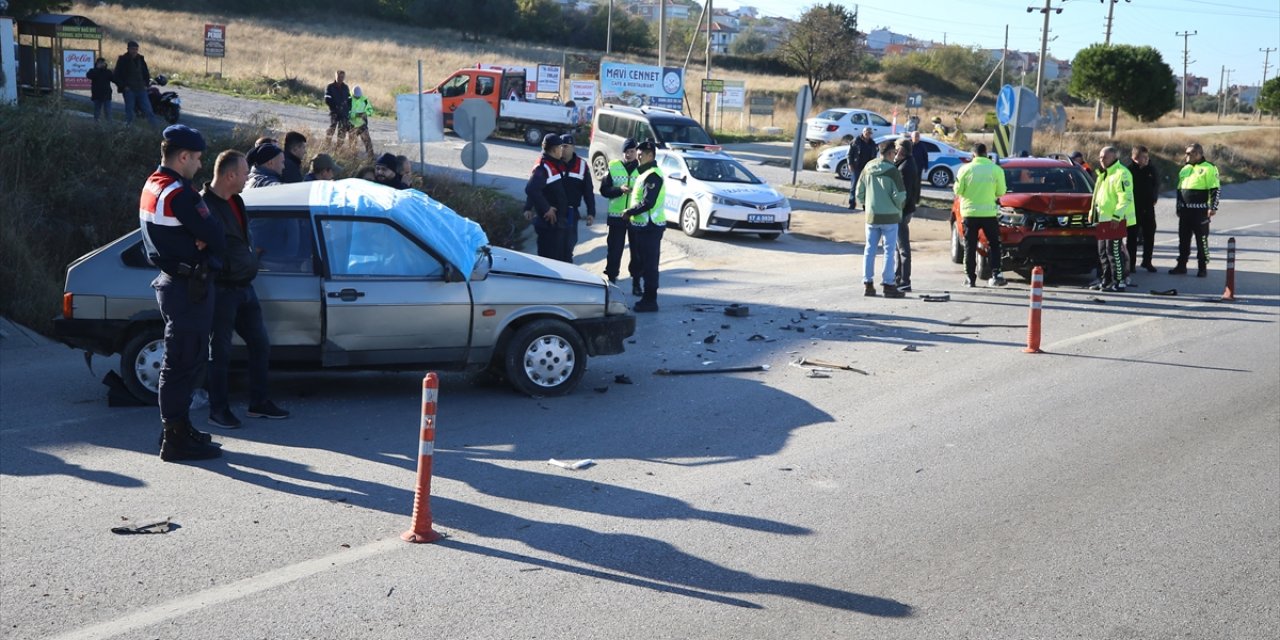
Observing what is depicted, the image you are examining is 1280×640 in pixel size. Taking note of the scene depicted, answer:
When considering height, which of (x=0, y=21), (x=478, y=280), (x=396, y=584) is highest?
(x=0, y=21)

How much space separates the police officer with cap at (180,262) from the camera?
23.1ft

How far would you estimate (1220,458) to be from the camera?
7852 millimetres

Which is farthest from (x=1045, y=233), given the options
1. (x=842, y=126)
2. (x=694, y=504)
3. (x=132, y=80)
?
(x=842, y=126)

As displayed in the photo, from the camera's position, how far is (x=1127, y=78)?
2179 inches

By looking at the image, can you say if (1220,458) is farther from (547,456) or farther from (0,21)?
(0,21)

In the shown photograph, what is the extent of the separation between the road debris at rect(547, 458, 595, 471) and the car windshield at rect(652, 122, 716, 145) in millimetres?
19536

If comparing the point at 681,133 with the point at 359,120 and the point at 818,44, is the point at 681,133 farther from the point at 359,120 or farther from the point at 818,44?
the point at 818,44

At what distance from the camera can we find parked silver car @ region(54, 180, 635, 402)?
27.8 ft

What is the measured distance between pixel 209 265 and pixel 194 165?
2.00 ft

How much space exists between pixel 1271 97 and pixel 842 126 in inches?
1663

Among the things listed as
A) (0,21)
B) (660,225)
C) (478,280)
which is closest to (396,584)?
(478,280)

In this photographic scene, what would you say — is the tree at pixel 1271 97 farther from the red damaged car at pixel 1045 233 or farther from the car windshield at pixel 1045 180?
the red damaged car at pixel 1045 233

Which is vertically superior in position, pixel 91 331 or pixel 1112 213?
pixel 1112 213

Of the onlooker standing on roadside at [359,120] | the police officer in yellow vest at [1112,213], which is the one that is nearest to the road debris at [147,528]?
the police officer in yellow vest at [1112,213]
